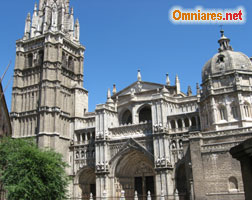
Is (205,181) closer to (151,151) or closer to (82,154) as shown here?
(151,151)

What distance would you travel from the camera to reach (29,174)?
2512 centimetres

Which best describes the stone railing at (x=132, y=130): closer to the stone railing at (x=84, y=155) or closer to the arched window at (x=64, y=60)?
the stone railing at (x=84, y=155)

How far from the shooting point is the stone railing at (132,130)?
4059 cm

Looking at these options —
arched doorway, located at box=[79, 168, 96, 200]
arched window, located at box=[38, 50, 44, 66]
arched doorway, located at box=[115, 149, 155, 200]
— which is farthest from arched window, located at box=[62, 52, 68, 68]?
arched doorway, located at box=[115, 149, 155, 200]

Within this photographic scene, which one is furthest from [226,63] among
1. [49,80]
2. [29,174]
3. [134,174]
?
[49,80]

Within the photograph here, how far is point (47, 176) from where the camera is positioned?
1036 inches

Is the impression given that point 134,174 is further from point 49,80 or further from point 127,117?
point 49,80

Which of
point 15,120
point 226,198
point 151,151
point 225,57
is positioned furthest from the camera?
point 15,120

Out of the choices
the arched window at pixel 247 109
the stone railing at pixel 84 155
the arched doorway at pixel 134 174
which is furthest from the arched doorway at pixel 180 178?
the stone railing at pixel 84 155

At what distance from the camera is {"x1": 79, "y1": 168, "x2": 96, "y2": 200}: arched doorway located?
4466cm

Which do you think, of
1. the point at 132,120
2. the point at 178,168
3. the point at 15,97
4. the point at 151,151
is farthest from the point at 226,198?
the point at 15,97

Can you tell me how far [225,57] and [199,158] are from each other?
15045 millimetres

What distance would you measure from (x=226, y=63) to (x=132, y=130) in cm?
1509

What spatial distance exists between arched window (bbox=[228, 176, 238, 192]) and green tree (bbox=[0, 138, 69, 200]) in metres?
14.6
